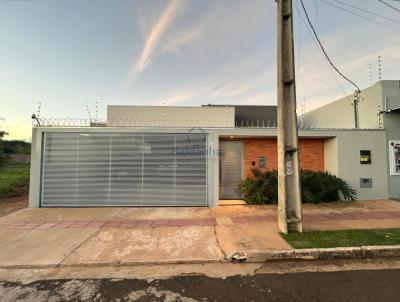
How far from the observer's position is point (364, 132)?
9320 millimetres

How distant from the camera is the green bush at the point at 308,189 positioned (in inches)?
343

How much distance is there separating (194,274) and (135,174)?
562 centimetres

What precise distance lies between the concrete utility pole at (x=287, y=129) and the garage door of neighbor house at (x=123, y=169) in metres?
3.79

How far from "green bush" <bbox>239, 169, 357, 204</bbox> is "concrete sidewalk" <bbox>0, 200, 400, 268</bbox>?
1.69 feet

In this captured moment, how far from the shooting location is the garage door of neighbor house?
8680mm

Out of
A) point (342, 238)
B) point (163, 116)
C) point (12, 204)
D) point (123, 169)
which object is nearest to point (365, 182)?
point (342, 238)

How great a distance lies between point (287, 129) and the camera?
557 cm

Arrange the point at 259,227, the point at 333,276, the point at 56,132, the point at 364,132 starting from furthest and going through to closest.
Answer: the point at 364,132 → the point at 56,132 → the point at 259,227 → the point at 333,276


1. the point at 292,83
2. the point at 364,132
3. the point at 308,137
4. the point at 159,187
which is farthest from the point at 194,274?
the point at 364,132

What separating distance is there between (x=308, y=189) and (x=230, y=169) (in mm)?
3107

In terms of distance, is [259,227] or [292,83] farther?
[259,227]

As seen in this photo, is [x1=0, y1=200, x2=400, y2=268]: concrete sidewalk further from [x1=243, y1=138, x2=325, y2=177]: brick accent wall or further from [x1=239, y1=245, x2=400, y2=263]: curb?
[x1=243, y1=138, x2=325, y2=177]: brick accent wall

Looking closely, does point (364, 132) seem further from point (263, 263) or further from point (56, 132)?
point (56, 132)

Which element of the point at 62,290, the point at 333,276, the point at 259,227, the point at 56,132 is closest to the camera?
the point at 62,290
